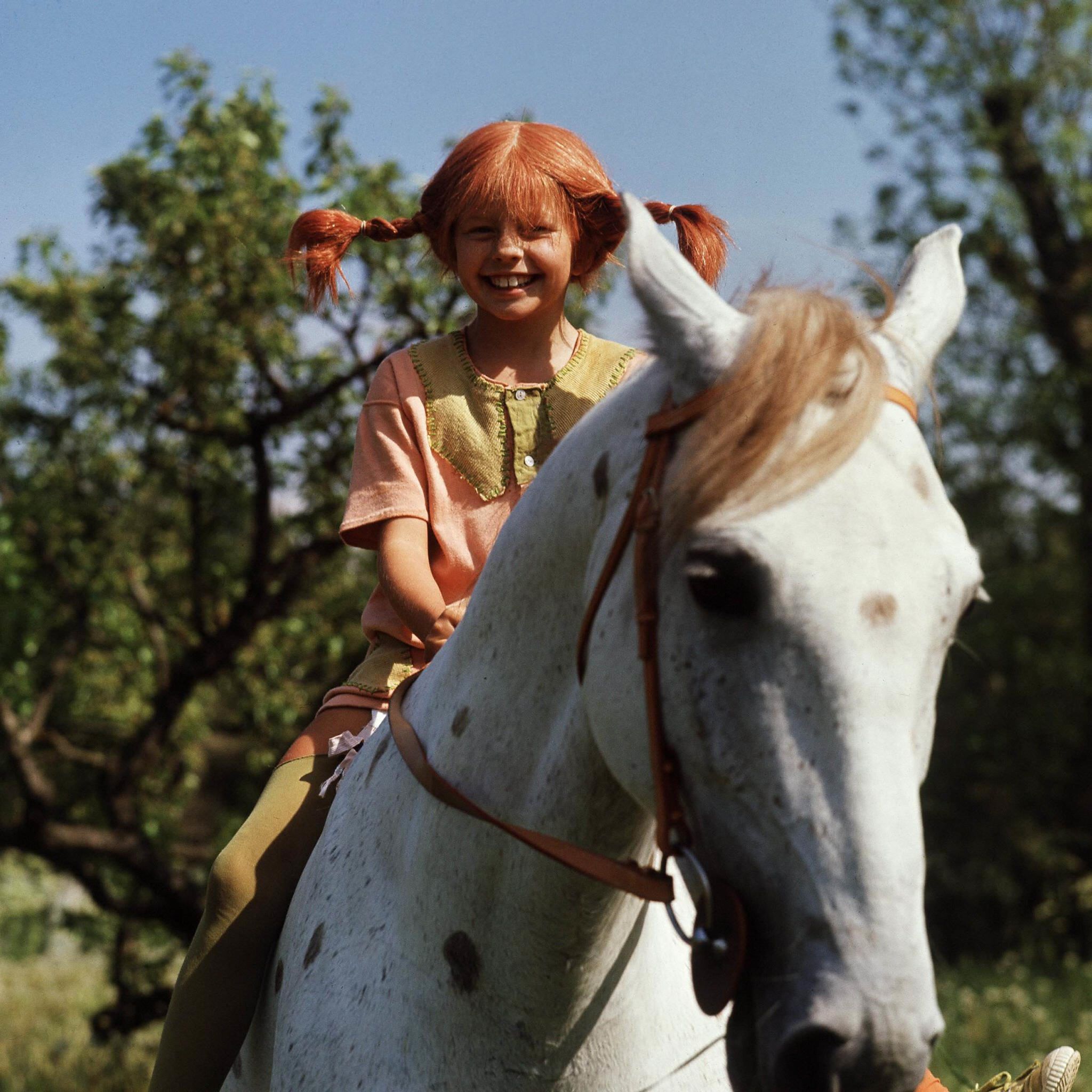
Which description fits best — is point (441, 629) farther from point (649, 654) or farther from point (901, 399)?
point (901, 399)

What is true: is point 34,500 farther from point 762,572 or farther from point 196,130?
point 762,572

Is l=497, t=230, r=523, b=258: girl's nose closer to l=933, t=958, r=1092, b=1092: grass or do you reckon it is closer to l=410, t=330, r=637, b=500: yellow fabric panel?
l=410, t=330, r=637, b=500: yellow fabric panel

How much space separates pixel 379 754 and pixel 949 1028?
674 cm

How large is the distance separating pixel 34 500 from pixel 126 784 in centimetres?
177

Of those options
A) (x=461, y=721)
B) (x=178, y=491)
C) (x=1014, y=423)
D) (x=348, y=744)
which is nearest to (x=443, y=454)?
(x=348, y=744)

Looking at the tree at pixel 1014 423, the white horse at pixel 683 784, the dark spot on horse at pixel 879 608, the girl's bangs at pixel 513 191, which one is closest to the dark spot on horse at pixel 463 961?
the white horse at pixel 683 784

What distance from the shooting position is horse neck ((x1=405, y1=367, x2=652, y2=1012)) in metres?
1.88

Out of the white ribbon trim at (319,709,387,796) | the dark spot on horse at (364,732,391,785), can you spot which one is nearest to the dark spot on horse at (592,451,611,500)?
the dark spot on horse at (364,732,391,785)

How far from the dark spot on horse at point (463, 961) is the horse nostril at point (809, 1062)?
0.66 metres

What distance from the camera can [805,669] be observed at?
58.4 inches

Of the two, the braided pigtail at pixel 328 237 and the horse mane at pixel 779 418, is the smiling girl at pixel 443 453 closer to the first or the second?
the braided pigtail at pixel 328 237

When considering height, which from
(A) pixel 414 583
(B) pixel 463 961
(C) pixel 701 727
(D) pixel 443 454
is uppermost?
(D) pixel 443 454

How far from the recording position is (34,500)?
7.74 m

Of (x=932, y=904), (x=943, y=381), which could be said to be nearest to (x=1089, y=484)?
(x=943, y=381)
